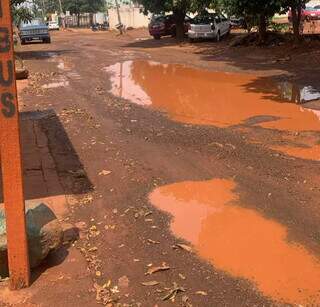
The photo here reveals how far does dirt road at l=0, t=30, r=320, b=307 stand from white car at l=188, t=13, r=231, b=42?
53.0 feet

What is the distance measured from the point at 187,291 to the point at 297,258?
1265 millimetres

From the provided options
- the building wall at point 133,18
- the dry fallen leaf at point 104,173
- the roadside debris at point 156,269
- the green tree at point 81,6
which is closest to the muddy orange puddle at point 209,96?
the dry fallen leaf at point 104,173

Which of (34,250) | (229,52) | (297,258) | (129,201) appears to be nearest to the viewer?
(34,250)

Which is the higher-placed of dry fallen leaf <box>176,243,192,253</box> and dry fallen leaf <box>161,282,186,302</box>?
dry fallen leaf <box>176,243,192,253</box>

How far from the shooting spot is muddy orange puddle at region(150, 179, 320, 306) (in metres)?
4.61

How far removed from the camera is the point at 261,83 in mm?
16031

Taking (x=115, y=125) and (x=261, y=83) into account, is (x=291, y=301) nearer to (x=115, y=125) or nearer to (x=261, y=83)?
(x=115, y=125)

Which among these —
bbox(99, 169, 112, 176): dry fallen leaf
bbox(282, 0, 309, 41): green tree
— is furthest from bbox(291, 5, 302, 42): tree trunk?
bbox(99, 169, 112, 176): dry fallen leaf

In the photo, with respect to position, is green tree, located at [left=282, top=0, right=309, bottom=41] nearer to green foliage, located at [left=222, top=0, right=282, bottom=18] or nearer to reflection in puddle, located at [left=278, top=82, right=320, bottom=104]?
green foliage, located at [left=222, top=0, right=282, bottom=18]

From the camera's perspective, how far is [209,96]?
46.0 ft

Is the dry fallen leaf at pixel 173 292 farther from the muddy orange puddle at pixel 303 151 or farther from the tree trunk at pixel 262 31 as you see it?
the tree trunk at pixel 262 31

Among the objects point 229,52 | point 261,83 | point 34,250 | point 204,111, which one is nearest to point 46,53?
point 229,52

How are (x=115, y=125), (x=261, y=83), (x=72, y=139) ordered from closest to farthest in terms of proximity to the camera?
(x=72, y=139)
(x=115, y=125)
(x=261, y=83)

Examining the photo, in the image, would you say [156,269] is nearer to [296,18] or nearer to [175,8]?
[296,18]
